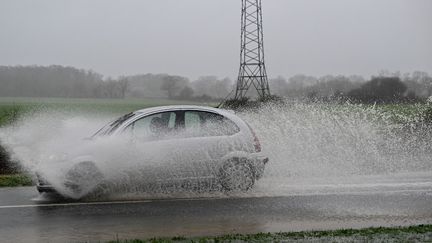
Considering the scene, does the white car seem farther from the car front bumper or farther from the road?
the road

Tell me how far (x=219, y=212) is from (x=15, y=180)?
5800 millimetres

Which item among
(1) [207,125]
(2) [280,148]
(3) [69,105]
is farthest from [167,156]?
(3) [69,105]

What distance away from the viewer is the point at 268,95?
1204 inches

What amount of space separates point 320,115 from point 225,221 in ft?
45.9

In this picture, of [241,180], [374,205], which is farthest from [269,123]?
[374,205]

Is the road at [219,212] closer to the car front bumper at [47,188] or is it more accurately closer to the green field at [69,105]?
the car front bumper at [47,188]

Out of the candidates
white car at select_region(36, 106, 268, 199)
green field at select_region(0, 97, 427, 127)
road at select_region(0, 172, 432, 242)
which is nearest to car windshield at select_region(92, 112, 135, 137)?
white car at select_region(36, 106, 268, 199)

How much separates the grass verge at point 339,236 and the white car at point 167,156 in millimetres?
3587

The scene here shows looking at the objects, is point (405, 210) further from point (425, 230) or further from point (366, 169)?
point (366, 169)

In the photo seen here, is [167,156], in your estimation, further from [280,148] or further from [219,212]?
[280,148]

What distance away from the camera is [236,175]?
11.2 meters

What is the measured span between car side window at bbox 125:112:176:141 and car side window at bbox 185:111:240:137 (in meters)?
0.33

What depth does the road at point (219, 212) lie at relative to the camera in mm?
8062

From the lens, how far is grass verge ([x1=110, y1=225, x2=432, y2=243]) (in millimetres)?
7020
